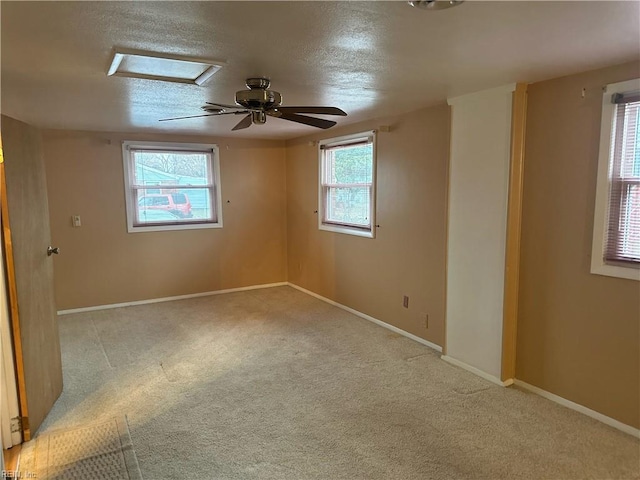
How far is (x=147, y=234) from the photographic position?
211 inches

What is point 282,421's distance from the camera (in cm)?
267

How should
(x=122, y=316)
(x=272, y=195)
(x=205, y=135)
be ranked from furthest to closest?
(x=272, y=195)
(x=205, y=135)
(x=122, y=316)

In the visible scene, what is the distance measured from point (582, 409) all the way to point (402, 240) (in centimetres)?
198

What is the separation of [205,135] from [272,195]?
1.25 m

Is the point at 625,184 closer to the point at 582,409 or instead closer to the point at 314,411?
the point at 582,409

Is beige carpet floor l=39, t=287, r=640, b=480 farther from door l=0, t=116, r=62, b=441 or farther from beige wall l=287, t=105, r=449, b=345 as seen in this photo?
beige wall l=287, t=105, r=449, b=345

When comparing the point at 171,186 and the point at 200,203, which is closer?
the point at 171,186

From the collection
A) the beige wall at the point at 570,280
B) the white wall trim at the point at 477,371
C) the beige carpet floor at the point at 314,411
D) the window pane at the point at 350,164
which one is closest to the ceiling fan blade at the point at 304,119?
the beige wall at the point at 570,280

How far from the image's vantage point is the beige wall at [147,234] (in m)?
4.89

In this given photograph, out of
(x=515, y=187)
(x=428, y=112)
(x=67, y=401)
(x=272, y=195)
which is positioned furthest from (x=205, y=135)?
(x=515, y=187)

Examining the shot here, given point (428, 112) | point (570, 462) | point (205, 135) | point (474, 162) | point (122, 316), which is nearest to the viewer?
point (570, 462)

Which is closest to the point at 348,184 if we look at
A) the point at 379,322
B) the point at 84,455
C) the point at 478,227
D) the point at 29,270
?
the point at 379,322

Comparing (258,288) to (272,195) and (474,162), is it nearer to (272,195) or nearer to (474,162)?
(272,195)

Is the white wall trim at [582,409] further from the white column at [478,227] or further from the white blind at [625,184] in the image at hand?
the white blind at [625,184]
